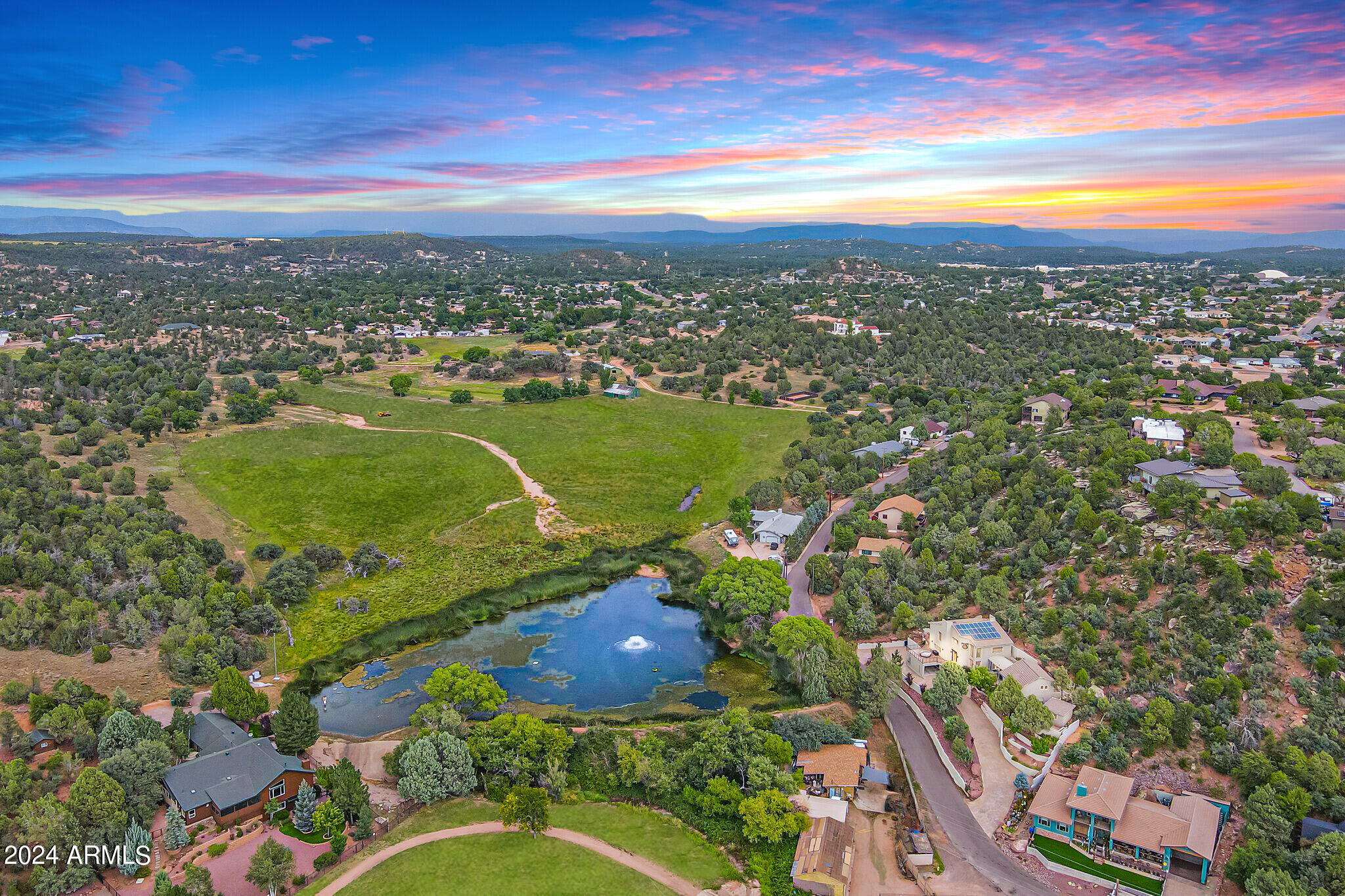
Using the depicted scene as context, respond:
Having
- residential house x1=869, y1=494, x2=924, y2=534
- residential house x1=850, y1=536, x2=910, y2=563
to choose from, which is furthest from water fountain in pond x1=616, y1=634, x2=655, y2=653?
residential house x1=869, y1=494, x2=924, y2=534

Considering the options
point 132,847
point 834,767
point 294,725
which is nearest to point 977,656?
point 834,767

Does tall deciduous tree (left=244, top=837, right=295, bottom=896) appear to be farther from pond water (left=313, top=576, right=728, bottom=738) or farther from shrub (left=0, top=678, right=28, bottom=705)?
shrub (left=0, top=678, right=28, bottom=705)

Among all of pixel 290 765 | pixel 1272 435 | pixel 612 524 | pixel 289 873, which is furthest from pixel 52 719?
pixel 1272 435

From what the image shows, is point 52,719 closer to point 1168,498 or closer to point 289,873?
point 289,873

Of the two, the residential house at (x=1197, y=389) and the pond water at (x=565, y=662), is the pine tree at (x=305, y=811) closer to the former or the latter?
the pond water at (x=565, y=662)

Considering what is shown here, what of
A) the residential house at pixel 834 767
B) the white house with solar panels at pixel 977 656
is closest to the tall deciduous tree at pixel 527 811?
the residential house at pixel 834 767

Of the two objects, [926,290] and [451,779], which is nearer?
[451,779]
